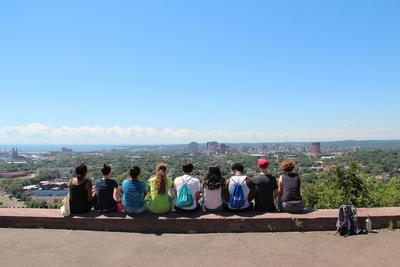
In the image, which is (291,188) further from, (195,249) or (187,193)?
(195,249)

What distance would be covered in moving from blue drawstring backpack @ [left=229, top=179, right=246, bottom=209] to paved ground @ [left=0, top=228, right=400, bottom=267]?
725mm

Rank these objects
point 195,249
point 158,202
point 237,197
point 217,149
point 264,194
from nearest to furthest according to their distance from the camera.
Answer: point 195,249, point 158,202, point 237,197, point 264,194, point 217,149

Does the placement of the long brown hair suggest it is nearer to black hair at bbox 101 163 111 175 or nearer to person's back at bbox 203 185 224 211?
person's back at bbox 203 185 224 211

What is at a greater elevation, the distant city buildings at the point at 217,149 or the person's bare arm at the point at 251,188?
the person's bare arm at the point at 251,188

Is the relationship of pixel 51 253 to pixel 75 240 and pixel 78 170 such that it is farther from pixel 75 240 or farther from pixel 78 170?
pixel 78 170

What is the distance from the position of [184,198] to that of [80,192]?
178cm

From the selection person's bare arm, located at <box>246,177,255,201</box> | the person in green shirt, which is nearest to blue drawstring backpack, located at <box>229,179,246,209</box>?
person's bare arm, located at <box>246,177,255,201</box>

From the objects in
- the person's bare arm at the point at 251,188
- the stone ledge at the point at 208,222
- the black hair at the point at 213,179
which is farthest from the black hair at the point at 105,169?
the person's bare arm at the point at 251,188

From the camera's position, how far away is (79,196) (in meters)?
6.83

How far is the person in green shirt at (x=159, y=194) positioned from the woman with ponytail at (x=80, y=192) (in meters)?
1.02

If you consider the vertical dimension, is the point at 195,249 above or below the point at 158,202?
below

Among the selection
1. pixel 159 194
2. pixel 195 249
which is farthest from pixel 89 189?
pixel 195 249

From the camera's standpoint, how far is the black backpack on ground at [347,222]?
20.1 feet

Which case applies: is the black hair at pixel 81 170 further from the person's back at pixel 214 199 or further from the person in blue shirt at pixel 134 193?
the person's back at pixel 214 199
